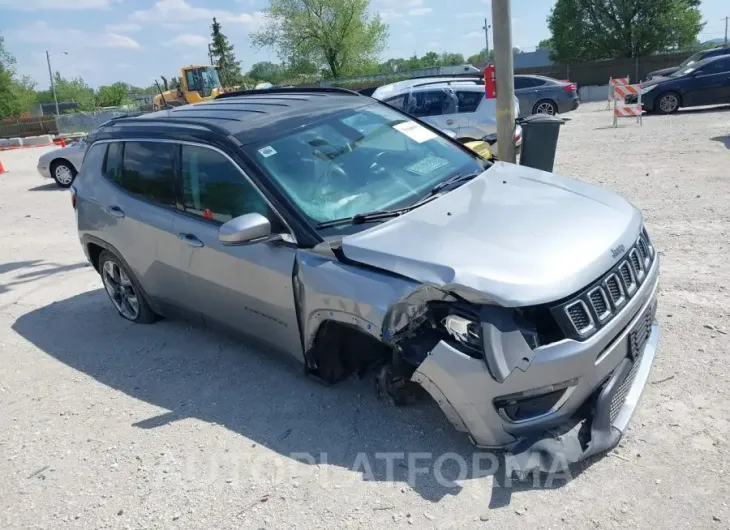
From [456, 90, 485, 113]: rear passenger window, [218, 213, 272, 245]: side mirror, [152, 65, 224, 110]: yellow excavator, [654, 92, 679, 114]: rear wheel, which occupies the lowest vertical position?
[218, 213, 272, 245]: side mirror

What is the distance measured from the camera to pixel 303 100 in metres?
4.53

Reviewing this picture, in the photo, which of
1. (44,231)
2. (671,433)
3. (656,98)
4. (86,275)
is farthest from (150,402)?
(656,98)

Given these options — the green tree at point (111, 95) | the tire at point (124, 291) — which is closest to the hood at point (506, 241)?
the tire at point (124, 291)

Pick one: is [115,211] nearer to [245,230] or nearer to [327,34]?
[245,230]

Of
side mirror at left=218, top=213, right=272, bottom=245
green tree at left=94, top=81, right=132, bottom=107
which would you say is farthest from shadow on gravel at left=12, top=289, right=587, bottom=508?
green tree at left=94, top=81, right=132, bottom=107

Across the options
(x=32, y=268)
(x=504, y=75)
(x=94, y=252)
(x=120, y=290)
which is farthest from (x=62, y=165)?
(x=504, y=75)

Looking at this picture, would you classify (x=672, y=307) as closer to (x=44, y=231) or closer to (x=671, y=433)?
(x=671, y=433)

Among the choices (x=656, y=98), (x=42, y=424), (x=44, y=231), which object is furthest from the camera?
(x=656, y=98)

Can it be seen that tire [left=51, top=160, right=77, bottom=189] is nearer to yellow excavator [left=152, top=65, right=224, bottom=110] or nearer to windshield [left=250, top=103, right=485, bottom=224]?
windshield [left=250, top=103, right=485, bottom=224]

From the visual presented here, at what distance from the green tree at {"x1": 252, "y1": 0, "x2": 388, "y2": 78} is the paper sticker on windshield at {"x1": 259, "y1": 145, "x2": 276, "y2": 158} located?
51.8m

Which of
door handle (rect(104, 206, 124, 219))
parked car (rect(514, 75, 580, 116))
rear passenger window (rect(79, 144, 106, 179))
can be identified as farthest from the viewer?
parked car (rect(514, 75, 580, 116))

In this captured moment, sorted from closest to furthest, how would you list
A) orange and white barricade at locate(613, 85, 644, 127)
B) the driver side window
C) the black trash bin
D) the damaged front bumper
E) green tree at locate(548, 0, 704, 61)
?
1. the damaged front bumper
2. the driver side window
3. the black trash bin
4. orange and white barricade at locate(613, 85, 644, 127)
5. green tree at locate(548, 0, 704, 61)

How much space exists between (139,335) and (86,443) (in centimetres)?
156

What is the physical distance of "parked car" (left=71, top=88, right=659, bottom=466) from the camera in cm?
270
